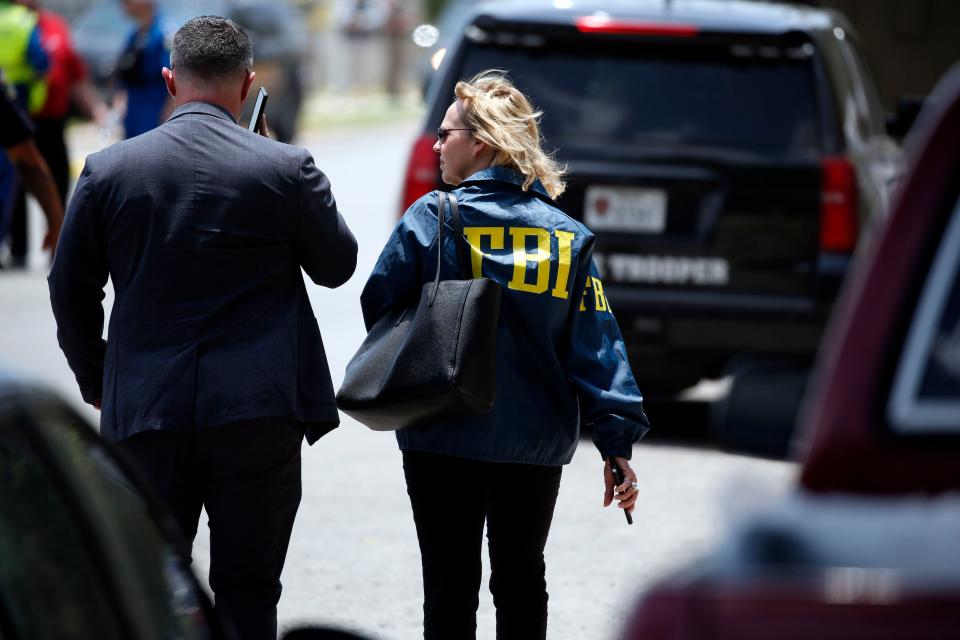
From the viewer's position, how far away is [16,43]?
13.1 m

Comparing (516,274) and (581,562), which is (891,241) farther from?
(581,562)

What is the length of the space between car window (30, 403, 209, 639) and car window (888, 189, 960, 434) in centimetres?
114

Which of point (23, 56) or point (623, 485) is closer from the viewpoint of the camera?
point (623, 485)

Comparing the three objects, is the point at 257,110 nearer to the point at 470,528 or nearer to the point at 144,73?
the point at 470,528

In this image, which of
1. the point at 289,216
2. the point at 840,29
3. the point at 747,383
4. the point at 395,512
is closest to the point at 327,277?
the point at 289,216

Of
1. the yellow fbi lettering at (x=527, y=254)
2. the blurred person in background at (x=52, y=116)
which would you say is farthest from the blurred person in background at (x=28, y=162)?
the blurred person in background at (x=52, y=116)

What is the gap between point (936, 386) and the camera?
2113 millimetres

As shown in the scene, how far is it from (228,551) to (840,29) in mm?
5228

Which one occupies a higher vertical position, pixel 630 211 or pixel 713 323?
pixel 630 211

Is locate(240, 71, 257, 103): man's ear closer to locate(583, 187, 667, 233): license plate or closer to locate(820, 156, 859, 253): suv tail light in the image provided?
locate(583, 187, 667, 233): license plate

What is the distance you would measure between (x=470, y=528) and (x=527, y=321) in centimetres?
51

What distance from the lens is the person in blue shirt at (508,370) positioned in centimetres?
409

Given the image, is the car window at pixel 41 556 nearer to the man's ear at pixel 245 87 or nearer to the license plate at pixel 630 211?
the man's ear at pixel 245 87

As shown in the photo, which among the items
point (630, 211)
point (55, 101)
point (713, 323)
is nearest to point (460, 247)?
point (630, 211)
